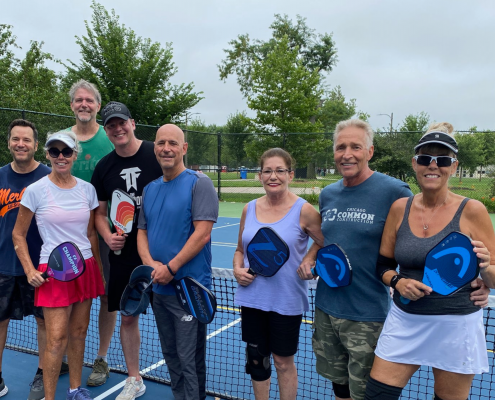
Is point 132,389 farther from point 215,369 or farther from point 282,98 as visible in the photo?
point 282,98

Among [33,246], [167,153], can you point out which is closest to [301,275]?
[167,153]

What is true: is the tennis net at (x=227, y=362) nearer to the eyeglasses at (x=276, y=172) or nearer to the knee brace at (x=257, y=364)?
the knee brace at (x=257, y=364)

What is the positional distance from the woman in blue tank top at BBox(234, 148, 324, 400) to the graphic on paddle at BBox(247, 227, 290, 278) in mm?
79

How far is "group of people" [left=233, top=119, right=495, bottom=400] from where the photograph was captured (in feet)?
6.42

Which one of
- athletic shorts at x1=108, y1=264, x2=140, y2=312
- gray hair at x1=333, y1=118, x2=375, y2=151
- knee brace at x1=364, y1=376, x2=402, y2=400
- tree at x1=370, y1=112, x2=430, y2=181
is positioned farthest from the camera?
tree at x1=370, y1=112, x2=430, y2=181

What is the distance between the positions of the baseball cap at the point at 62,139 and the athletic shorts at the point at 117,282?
101cm

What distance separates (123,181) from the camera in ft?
10.4

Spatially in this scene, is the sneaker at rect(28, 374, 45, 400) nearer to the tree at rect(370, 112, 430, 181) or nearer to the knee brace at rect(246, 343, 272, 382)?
the knee brace at rect(246, 343, 272, 382)

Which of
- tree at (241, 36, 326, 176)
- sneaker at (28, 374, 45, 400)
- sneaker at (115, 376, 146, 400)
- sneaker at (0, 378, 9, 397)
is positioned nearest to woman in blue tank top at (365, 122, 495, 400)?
sneaker at (115, 376, 146, 400)

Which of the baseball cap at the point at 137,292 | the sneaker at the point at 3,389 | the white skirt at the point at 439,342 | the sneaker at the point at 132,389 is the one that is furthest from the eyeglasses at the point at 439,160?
the sneaker at the point at 3,389

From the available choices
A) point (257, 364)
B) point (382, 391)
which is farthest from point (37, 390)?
point (382, 391)

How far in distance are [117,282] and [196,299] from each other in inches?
35.9

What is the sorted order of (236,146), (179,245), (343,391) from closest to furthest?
(343,391) → (179,245) → (236,146)

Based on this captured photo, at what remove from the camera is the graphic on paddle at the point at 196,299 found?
260 cm
